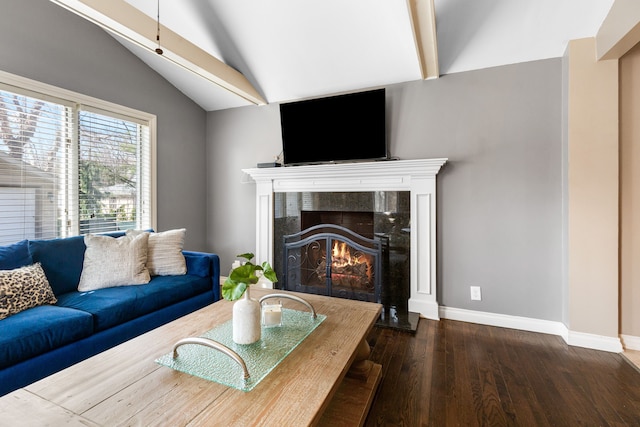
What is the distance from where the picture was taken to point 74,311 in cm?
184

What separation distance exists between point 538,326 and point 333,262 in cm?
190

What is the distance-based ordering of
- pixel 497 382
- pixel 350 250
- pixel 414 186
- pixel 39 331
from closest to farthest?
pixel 39 331 < pixel 497 382 < pixel 414 186 < pixel 350 250

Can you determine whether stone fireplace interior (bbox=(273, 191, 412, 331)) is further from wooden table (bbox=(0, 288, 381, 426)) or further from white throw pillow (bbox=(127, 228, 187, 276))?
wooden table (bbox=(0, 288, 381, 426))

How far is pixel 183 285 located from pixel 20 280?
98 cm

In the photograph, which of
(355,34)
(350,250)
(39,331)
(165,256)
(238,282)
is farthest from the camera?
(350,250)

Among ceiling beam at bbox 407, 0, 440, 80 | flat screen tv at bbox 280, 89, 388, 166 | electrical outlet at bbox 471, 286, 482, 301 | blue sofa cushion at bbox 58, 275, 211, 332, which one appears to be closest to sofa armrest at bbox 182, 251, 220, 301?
blue sofa cushion at bbox 58, 275, 211, 332

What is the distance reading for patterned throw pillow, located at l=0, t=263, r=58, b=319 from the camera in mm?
1733

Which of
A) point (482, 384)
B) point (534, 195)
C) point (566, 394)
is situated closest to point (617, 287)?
point (534, 195)

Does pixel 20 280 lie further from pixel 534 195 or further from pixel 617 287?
pixel 617 287

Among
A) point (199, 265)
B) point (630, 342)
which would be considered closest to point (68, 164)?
point (199, 265)

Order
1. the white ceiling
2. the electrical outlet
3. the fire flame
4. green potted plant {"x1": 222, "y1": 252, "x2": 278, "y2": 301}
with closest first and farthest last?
green potted plant {"x1": 222, "y1": 252, "x2": 278, "y2": 301}
the white ceiling
the electrical outlet
the fire flame

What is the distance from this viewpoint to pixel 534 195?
2.55 meters

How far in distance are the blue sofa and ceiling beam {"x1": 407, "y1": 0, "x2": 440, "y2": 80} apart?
8.33ft

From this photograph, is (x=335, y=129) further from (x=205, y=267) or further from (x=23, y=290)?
(x=23, y=290)
